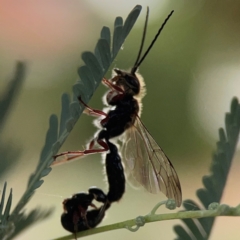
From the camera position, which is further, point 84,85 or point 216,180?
point 216,180

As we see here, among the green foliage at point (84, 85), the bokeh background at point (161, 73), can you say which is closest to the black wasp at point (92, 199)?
the green foliage at point (84, 85)

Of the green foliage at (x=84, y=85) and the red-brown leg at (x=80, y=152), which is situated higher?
the green foliage at (x=84, y=85)

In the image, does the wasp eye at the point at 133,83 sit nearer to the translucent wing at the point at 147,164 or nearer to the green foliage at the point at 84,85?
the translucent wing at the point at 147,164

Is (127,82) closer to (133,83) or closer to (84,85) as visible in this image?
(133,83)

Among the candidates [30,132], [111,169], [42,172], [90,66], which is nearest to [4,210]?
[42,172]

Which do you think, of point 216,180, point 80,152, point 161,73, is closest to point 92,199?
point 80,152

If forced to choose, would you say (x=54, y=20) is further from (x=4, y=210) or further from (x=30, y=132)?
(x=4, y=210)
